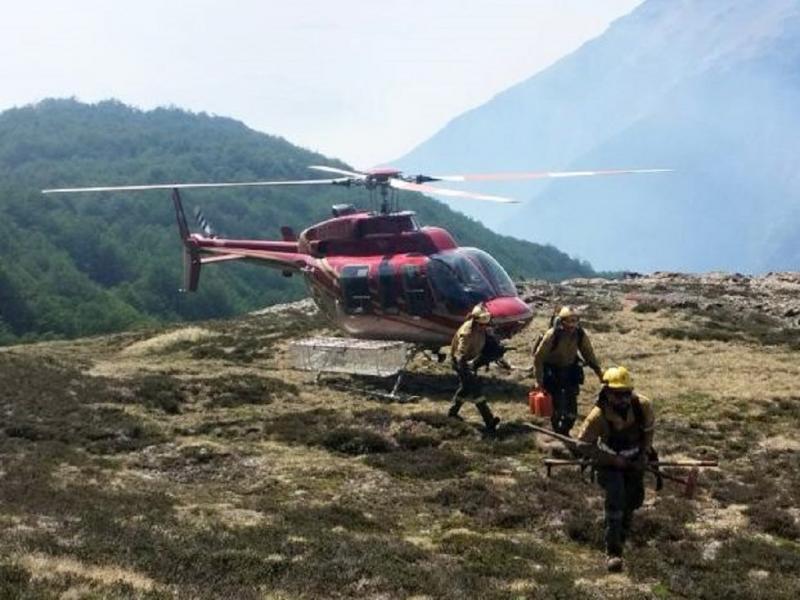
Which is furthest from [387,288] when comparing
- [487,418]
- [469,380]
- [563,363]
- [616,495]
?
[616,495]

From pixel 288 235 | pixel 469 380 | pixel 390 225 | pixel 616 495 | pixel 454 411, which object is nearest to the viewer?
pixel 616 495

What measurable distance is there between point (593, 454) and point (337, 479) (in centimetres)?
556

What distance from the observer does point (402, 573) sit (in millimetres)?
10062

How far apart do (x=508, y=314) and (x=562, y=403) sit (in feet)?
14.4

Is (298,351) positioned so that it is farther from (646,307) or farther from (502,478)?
(646,307)

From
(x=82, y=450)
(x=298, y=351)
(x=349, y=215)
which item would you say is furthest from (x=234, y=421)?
(x=349, y=215)

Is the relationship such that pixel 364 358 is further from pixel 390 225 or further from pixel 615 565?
pixel 615 565

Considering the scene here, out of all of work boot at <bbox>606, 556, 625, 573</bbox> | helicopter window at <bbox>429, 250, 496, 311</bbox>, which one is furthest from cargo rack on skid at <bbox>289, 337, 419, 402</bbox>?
work boot at <bbox>606, 556, 625, 573</bbox>

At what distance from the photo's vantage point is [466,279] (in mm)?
21375

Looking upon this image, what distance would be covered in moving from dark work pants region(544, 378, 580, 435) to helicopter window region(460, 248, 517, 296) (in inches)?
205

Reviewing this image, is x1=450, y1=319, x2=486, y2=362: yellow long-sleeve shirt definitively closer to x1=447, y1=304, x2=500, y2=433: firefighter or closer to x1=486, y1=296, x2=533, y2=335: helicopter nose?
x1=447, y1=304, x2=500, y2=433: firefighter

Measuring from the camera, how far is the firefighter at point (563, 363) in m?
16.0

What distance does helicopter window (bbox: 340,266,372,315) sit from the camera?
23.2 m

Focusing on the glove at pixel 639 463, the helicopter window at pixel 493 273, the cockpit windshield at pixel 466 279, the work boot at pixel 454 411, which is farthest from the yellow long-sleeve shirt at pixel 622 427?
the helicopter window at pixel 493 273
